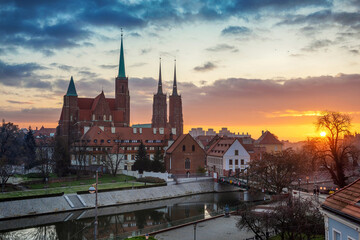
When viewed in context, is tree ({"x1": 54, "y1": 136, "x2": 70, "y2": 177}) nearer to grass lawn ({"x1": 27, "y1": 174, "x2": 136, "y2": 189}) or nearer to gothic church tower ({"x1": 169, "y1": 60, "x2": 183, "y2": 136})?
grass lawn ({"x1": 27, "y1": 174, "x2": 136, "y2": 189})

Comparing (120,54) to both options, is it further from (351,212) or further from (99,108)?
(351,212)

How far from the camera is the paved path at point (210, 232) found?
93.8ft

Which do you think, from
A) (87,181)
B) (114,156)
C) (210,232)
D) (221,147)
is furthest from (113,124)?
(210,232)

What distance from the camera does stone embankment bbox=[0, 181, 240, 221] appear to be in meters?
40.0

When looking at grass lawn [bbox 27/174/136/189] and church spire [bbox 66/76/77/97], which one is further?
church spire [bbox 66/76/77/97]

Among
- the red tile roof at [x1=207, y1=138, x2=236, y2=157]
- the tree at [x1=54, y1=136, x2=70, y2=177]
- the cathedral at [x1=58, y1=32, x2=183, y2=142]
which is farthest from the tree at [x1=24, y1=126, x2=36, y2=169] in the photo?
the red tile roof at [x1=207, y1=138, x2=236, y2=157]

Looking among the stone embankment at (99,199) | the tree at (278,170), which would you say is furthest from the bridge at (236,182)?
the tree at (278,170)

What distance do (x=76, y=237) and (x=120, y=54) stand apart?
318ft

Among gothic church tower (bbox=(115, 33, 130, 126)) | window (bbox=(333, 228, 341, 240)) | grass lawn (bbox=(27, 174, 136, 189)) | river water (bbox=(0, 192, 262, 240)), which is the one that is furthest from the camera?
gothic church tower (bbox=(115, 33, 130, 126))

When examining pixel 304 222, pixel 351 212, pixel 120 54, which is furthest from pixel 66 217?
pixel 120 54

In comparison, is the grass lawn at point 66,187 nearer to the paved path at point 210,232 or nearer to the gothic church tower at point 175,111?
the paved path at point 210,232

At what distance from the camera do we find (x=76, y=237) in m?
32.3

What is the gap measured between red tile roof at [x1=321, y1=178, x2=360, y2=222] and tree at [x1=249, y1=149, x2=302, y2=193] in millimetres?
27607

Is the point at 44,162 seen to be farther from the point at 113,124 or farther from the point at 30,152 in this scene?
the point at 113,124
